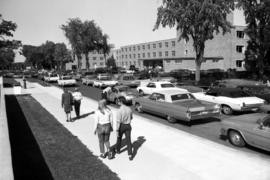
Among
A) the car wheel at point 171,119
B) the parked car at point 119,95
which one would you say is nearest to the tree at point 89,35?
the parked car at point 119,95

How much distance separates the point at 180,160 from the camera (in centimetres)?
709

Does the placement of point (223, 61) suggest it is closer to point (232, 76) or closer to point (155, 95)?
point (232, 76)

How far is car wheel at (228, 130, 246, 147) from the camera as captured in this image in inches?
320

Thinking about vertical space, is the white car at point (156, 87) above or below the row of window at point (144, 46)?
below

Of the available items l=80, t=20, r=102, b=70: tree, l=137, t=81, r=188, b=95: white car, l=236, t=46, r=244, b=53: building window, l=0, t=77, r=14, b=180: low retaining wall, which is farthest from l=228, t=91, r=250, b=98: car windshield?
l=80, t=20, r=102, b=70: tree

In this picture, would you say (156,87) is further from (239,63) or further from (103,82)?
(239,63)

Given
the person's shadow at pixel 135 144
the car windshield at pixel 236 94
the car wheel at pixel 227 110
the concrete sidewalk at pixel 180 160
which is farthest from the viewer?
the car windshield at pixel 236 94

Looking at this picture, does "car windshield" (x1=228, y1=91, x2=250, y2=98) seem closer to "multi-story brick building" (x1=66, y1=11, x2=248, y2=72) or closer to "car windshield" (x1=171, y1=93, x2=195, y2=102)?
"car windshield" (x1=171, y1=93, x2=195, y2=102)

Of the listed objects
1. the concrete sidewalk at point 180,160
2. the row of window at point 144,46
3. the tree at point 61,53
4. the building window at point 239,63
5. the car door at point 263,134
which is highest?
the row of window at point 144,46

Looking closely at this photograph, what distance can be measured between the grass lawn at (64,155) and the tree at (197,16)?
1951cm

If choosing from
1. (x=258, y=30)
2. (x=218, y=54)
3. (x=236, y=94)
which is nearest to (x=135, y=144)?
(x=236, y=94)

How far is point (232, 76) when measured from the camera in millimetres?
35969

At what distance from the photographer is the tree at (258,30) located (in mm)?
30844

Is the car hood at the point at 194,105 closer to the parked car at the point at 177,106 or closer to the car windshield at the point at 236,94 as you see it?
the parked car at the point at 177,106
